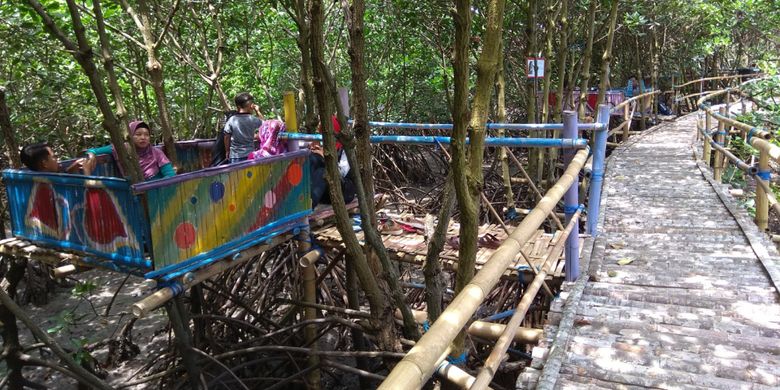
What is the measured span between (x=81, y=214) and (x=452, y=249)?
265 centimetres

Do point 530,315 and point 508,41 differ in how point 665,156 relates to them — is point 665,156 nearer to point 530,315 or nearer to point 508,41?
point 508,41

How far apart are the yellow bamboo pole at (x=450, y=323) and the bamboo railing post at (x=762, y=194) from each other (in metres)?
2.92

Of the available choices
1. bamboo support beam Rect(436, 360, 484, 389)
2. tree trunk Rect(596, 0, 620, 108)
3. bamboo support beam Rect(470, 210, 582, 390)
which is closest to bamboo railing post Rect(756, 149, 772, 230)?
bamboo support beam Rect(470, 210, 582, 390)

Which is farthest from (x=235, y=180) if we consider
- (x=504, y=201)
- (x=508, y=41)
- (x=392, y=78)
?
(x=392, y=78)

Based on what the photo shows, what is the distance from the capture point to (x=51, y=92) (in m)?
8.26

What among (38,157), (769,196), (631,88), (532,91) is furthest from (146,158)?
(631,88)

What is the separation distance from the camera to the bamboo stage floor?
3.77 meters

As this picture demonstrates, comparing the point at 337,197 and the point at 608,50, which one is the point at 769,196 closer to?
the point at 337,197

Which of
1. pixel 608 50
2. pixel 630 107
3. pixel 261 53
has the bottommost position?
pixel 630 107

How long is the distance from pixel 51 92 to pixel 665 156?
9362 mm

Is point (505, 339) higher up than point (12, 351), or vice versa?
point (505, 339)

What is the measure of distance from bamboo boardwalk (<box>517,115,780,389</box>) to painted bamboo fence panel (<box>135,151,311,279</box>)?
6.89 ft

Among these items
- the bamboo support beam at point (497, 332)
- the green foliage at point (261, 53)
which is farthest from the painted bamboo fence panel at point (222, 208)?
the green foliage at point (261, 53)

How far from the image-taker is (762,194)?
4.37 metres
